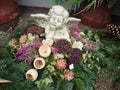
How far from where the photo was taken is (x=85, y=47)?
158 centimetres

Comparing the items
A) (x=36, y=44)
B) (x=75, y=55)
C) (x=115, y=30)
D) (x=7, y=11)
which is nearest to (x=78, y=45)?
(x=75, y=55)

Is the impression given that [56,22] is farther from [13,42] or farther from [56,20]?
[13,42]

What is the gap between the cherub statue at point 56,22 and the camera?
1477mm

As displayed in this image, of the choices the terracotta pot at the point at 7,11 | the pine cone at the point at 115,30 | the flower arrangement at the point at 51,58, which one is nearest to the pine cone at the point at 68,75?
the flower arrangement at the point at 51,58

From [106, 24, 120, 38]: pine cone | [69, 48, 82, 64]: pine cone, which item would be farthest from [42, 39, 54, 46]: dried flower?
[106, 24, 120, 38]: pine cone

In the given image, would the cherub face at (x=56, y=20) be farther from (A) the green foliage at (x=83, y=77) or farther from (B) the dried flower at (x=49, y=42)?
(A) the green foliage at (x=83, y=77)

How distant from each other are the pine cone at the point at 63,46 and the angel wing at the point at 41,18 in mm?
127

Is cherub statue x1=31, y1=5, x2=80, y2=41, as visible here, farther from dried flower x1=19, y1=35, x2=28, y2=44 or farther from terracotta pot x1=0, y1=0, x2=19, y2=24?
terracotta pot x1=0, y1=0, x2=19, y2=24

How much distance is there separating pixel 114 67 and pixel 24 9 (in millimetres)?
961

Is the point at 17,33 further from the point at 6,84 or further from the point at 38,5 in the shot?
the point at 38,5

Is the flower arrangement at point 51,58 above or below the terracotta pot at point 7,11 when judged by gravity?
below

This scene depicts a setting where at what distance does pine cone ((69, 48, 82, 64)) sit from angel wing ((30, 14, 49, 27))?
0.64ft

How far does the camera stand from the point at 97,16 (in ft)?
6.95

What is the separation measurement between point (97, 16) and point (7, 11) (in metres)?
0.59
